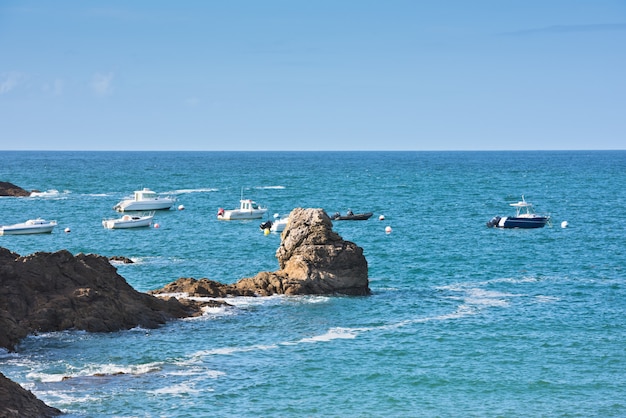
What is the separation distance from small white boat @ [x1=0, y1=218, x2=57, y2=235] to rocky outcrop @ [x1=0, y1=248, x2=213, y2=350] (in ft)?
152

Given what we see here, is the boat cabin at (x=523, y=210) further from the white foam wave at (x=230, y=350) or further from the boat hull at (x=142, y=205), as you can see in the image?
the white foam wave at (x=230, y=350)

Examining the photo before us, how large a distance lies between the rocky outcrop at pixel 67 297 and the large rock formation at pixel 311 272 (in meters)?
7.07

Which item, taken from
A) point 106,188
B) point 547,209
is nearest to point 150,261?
point 547,209

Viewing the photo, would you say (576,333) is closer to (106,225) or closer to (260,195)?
(106,225)

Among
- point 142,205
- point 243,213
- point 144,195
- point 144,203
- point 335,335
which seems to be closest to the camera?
point 335,335

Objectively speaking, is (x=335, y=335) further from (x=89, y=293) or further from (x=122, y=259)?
(x=122, y=259)

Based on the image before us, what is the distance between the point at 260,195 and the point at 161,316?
10157 cm

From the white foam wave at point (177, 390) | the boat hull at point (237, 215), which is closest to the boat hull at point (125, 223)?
the boat hull at point (237, 215)

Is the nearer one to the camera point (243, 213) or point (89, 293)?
point (89, 293)

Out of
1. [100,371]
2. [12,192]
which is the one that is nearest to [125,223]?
[12,192]

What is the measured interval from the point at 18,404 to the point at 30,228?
206ft

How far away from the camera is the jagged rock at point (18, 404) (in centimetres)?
2639

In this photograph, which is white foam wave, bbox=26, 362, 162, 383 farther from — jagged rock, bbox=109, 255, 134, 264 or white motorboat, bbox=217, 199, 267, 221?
white motorboat, bbox=217, 199, 267, 221

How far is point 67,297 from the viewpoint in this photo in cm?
4066
